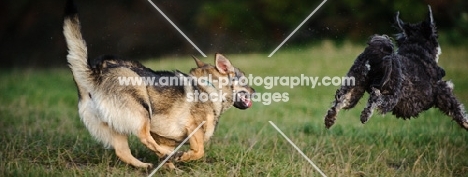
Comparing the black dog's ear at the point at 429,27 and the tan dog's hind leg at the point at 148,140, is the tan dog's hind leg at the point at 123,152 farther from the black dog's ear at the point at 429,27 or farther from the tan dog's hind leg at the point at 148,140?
the black dog's ear at the point at 429,27

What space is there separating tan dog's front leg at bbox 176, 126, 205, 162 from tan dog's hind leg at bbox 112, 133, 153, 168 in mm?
216

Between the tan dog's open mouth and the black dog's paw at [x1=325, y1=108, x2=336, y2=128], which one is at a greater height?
the tan dog's open mouth

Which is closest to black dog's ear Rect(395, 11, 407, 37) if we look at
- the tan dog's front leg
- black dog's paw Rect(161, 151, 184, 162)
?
the tan dog's front leg

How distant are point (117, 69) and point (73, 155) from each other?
614mm

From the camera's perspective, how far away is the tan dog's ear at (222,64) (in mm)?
4504

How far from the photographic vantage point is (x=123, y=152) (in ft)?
14.1

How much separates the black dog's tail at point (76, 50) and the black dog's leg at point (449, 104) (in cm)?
219

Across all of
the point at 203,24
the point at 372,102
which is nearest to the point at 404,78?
the point at 372,102

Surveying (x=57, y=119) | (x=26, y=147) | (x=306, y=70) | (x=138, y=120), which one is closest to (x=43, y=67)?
(x=57, y=119)

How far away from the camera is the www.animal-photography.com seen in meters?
4.30

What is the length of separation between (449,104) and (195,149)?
166 centimetres

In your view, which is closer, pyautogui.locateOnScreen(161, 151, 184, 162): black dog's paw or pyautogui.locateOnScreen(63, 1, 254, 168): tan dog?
pyautogui.locateOnScreen(63, 1, 254, 168): tan dog

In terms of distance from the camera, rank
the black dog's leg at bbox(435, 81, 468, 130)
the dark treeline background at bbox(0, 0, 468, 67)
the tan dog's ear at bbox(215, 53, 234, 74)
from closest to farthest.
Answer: the tan dog's ear at bbox(215, 53, 234, 74) → the black dog's leg at bbox(435, 81, 468, 130) → the dark treeline background at bbox(0, 0, 468, 67)

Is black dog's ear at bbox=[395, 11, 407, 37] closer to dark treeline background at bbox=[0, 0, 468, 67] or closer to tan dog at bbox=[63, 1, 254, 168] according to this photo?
dark treeline background at bbox=[0, 0, 468, 67]
